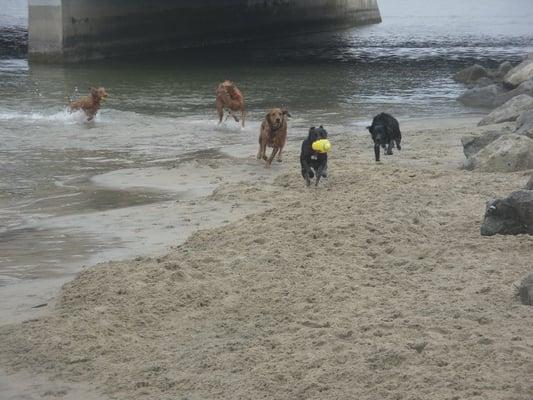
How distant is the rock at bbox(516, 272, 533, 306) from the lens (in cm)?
625

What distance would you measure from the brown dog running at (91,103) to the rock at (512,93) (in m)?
10.1

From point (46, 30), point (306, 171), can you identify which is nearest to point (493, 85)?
point (46, 30)

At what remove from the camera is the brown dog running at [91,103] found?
20.0 m

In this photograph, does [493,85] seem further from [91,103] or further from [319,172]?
[319,172]

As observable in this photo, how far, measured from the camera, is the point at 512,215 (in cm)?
791

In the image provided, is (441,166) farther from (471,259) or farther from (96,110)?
(96,110)

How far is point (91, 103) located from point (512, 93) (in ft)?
37.1

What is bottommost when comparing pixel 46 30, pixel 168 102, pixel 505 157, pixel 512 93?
pixel 168 102

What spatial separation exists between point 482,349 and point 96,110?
15604mm

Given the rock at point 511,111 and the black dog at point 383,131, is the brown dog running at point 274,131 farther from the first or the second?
the rock at point 511,111

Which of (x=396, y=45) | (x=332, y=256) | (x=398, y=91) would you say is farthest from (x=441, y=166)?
(x=396, y=45)

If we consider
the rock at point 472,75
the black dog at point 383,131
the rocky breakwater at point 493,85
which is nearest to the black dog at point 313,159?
the black dog at point 383,131

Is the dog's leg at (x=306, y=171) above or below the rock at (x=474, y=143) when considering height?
below

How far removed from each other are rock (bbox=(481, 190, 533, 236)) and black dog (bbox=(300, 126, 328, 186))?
3557mm
